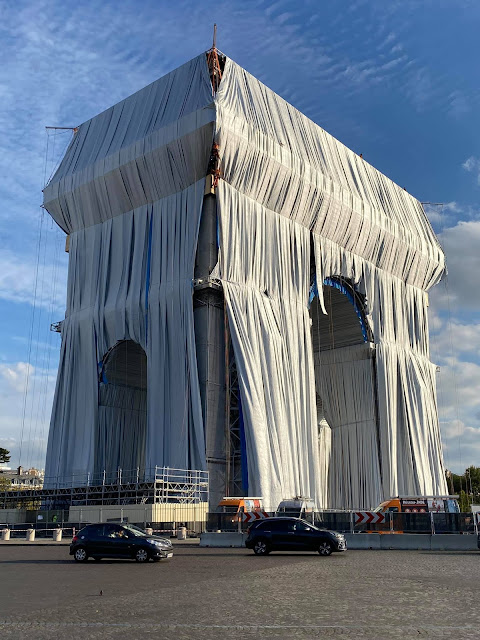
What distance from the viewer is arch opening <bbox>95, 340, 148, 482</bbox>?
46.9 meters

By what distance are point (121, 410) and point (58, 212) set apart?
14493mm

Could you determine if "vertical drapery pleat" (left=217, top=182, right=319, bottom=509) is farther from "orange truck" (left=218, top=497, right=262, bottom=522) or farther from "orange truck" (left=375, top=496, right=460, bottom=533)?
"orange truck" (left=375, top=496, right=460, bottom=533)

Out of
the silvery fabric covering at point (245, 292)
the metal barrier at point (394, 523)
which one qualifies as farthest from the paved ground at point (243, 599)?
the silvery fabric covering at point (245, 292)

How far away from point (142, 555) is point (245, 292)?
23631 millimetres

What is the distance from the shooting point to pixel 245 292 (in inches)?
1657

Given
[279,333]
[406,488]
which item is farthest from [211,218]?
[406,488]

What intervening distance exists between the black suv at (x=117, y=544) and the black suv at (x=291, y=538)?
3308mm

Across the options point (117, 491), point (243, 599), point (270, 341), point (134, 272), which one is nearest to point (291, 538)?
point (243, 599)

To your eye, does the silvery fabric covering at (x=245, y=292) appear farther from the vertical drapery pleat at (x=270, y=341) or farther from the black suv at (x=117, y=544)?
the black suv at (x=117, y=544)

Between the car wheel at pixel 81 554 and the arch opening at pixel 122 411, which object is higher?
the arch opening at pixel 122 411

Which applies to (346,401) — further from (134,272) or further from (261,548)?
(261,548)

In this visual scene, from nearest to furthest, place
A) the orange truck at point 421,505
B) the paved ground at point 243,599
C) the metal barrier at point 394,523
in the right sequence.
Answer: the paved ground at point 243,599 < the metal barrier at point 394,523 < the orange truck at point 421,505

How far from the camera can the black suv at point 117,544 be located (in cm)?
2005

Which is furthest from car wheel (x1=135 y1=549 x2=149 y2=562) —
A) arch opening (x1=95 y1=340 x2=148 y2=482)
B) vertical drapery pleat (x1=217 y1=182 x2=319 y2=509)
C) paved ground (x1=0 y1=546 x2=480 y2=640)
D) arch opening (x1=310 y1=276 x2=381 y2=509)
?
arch opening (x1=310 y1=276 x2=381 y2=509)
